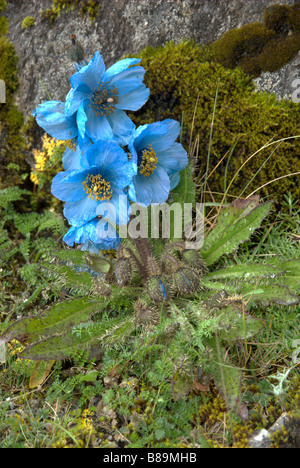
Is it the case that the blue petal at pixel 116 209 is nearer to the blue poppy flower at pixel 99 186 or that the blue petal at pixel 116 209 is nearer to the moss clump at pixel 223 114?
the blue poppy flower at pixel 99 186

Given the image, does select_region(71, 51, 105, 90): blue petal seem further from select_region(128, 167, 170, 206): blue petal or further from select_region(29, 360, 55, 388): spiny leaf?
select_region(29, 360, 55, 388): spiny leaf

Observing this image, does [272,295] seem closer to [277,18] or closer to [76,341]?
[76,341]

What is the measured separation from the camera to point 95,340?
2.13m

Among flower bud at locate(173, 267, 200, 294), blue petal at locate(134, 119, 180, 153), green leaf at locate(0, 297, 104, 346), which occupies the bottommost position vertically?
green leaf at locate(0, 297, 104, 346)

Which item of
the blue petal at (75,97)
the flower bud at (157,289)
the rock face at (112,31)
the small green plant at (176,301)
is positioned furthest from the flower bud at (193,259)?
the rock face at (112,31)

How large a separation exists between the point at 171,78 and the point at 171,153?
699mm

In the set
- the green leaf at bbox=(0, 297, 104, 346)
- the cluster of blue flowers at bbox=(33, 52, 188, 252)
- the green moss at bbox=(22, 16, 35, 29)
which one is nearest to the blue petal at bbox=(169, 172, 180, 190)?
the cluster of blue flowers at bbox=(33, 52, 188, 252)

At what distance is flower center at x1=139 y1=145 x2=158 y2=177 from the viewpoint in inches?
81.3

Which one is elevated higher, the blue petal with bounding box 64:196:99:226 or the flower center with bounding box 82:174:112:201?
the flower center with bounding box 82:174:112:201

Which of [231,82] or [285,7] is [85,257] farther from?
[285,7]

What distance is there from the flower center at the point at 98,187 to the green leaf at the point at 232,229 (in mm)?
737

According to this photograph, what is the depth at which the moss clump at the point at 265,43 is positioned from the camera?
2479 mm
